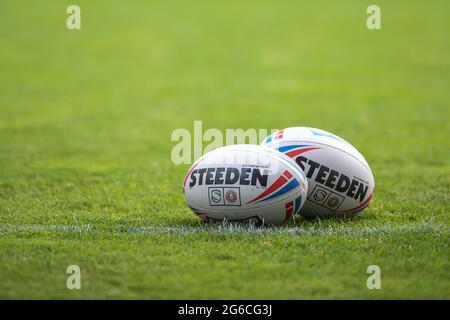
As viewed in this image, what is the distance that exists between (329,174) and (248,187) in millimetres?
812

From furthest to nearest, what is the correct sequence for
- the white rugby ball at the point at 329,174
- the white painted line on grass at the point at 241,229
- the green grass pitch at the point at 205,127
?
the white rugby ball at the point at 329,174 → the white painted line on grass at the point at 241,229 → the green grass pitch at the point at 205,127

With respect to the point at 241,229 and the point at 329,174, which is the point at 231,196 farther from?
the point at 329,174

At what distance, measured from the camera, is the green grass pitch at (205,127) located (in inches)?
209

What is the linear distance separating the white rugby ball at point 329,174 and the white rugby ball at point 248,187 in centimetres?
25

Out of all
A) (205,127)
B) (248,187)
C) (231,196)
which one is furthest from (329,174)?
(205,127)

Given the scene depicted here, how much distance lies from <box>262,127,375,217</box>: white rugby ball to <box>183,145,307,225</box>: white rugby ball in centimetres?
25

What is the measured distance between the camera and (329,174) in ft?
21.6

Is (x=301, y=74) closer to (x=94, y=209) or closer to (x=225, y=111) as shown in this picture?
(x=225, y=111)

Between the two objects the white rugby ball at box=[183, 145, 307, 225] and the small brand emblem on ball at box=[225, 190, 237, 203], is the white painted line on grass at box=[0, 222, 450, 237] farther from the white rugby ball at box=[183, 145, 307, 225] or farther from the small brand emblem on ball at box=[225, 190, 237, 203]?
the small brand emblem on ball at box=[225, 190, 237, 203]

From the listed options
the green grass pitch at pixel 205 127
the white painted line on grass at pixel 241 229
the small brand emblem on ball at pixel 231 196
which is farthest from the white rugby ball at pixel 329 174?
the small brand emblem on ball at pixel 231 196

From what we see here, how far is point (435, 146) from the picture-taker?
35.5ft

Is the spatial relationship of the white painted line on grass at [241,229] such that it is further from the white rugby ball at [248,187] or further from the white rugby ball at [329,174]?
the white rugby ball at [329,174]

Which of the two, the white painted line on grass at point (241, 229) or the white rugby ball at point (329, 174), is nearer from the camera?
the white painted line on grass at point (241, 229)

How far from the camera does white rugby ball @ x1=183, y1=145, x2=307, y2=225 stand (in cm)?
619
